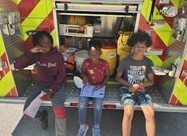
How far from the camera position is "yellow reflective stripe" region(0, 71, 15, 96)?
2.43 m

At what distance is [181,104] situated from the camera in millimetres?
2459

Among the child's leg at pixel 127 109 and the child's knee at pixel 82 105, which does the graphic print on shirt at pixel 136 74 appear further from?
the child's knee at pixel 82 105

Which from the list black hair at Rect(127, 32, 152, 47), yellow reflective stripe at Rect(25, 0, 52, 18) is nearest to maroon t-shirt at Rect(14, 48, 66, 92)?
yellow reflective stripe at Rect(25, 0, 52, 18)

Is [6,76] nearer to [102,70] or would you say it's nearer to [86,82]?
[86,82]

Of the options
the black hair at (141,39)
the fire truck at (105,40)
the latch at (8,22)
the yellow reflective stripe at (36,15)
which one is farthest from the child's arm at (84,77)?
the latch at (8,22)

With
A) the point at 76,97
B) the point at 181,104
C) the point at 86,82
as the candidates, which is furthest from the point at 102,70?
the point at 181,104

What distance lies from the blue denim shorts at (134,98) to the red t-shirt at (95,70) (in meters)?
0.31

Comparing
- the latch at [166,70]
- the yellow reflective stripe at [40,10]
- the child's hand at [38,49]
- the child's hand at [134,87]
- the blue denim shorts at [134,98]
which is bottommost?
the blue denim shorts at [134,98]

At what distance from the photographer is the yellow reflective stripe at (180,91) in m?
2.34

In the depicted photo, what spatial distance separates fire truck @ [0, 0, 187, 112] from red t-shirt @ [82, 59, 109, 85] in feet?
0.65

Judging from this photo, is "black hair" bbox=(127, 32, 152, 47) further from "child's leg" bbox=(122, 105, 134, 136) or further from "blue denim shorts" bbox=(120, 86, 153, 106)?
"child's leg" bbox=(122, 105, 134, 136)

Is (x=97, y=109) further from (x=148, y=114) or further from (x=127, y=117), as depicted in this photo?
(x=148, y=114)

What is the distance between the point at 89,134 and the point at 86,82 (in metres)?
0.59

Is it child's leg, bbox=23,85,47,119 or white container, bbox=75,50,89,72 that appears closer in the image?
child's leg, bbox=23,85,47,119
